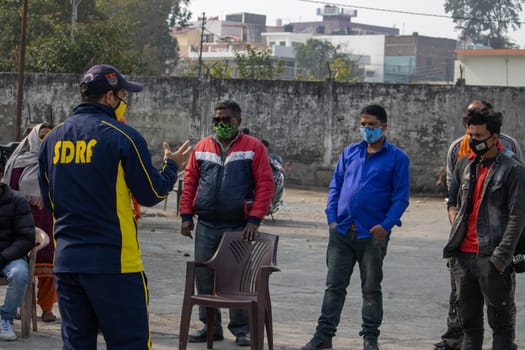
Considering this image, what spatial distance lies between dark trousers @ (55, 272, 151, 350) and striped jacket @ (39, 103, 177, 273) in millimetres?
59

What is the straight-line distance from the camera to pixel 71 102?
2836cm

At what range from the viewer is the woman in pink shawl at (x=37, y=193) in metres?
8.84

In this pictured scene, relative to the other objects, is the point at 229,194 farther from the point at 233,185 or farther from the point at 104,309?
the point at 104,309

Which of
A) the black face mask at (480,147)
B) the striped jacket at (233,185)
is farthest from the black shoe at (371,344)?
the black face mask at (480,147)

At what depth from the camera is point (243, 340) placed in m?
8.07

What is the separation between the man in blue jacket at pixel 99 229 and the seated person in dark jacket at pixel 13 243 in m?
2.76

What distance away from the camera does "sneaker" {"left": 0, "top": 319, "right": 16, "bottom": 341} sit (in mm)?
7898

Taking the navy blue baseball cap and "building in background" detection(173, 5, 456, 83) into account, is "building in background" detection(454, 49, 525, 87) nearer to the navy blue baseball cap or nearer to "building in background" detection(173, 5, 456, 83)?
"building in background" detection(173, 5, 456, 83)

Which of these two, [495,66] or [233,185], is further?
[495,66]

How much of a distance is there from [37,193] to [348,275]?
10.1ft

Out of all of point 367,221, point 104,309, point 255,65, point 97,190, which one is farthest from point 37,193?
point 255,65

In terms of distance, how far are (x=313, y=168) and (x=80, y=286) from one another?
70.8 feet

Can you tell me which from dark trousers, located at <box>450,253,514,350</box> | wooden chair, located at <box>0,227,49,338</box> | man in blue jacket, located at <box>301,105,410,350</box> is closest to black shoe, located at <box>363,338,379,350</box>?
man in blue jacket, located at <box>301,105,410,350</box>

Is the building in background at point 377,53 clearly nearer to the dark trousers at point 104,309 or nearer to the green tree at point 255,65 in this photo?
the green tree at point 255,65
